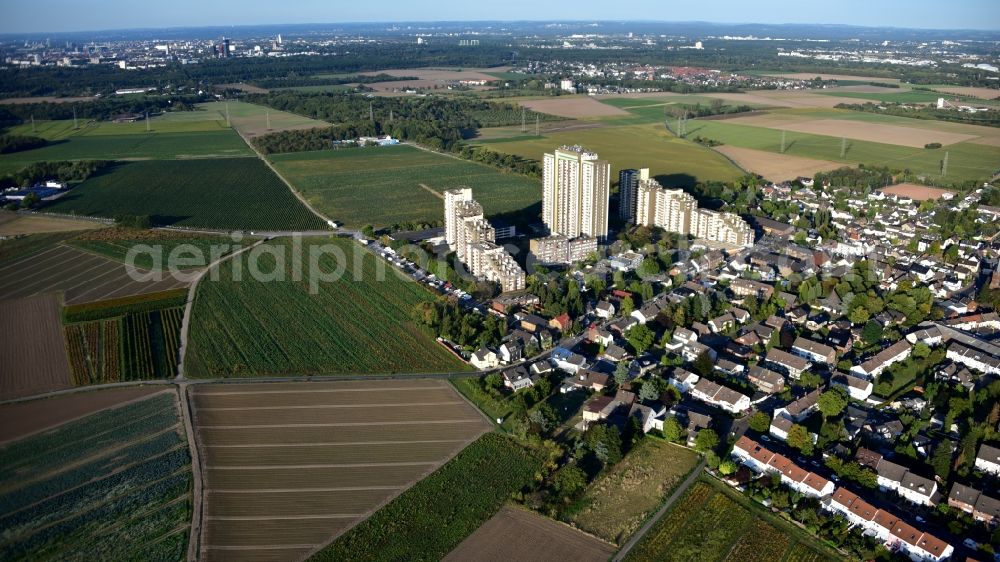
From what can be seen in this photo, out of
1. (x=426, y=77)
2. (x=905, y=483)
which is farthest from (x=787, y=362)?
(x=426, y=77)

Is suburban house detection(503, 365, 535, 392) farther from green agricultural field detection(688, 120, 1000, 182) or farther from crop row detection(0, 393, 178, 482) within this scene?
green agricultural field detection(688, 120, 1000, 182)

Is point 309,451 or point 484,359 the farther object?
point 484,359

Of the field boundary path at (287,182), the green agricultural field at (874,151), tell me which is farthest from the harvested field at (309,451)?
the green agricultural field at (874,151)

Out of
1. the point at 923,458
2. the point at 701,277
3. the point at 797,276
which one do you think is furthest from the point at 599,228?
the point at 923,458

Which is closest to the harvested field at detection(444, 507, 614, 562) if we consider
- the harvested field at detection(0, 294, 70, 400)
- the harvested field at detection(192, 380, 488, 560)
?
the harvested field at detection(192, 380, 488, 560)

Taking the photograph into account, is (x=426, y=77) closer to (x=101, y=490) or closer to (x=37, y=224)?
(x=37, y=224)

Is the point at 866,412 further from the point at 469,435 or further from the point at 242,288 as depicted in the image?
the point at 242,288

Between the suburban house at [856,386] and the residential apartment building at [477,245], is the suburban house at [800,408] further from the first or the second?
the residential apartment building at [477,245]
